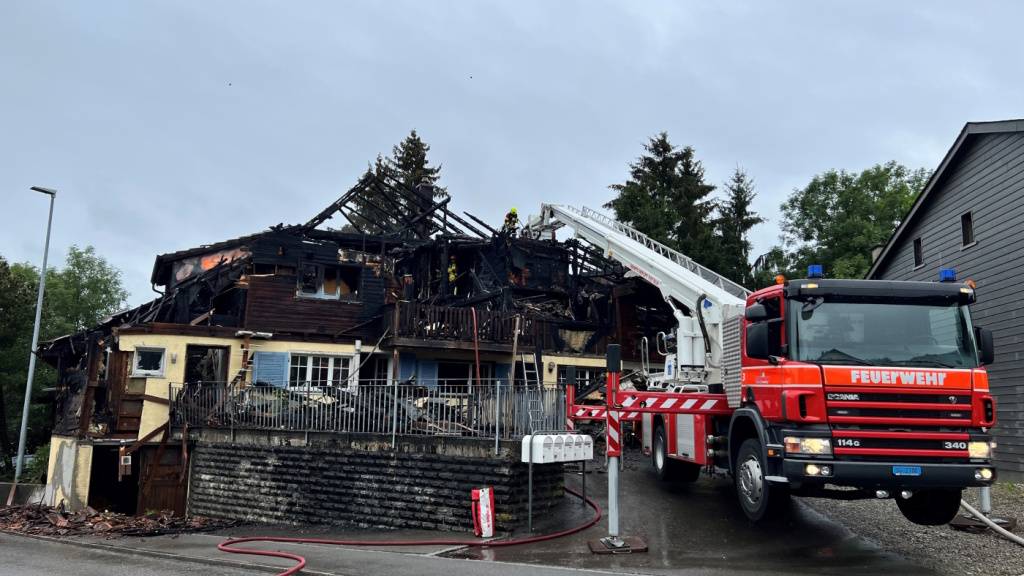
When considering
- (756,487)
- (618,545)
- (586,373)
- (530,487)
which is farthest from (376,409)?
(586,373)

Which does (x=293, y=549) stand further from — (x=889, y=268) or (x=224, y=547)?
(x=889, y=268)

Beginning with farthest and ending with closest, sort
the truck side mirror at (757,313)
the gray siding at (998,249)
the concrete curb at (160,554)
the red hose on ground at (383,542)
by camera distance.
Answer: the gray siding at (998,249)
the red hose on ground at (383,542)
the concrete curb at (160,554)
the truck side mirror at (757,313)

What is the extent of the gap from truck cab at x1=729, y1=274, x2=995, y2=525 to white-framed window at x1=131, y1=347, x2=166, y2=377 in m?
16.1

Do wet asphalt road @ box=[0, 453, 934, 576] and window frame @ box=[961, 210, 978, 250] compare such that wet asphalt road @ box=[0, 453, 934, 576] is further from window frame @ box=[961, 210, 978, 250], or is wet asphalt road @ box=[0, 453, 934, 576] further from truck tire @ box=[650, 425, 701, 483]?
window frame @ box=[961, 210, 978, 250]

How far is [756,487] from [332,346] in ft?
50.6

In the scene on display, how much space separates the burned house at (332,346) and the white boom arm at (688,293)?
5.39 feet

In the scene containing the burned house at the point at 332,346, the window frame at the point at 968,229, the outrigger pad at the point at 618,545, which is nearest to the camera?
the outrigger pad at the point at 618,545

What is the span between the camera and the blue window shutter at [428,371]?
904 inches

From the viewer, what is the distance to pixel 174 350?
19.7 meters

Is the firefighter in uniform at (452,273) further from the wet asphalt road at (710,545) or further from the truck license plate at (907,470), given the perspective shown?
the truck license plate at (907,470)

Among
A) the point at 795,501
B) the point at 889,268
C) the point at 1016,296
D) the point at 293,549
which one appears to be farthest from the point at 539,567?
the point at 889,268

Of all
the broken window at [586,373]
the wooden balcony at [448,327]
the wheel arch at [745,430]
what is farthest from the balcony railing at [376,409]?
the broken window at [586,373]

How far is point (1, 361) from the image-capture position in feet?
112

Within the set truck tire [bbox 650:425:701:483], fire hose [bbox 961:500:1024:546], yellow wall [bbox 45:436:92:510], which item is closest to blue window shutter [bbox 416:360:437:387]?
yellow wall [bbox 45:436:92:510]
